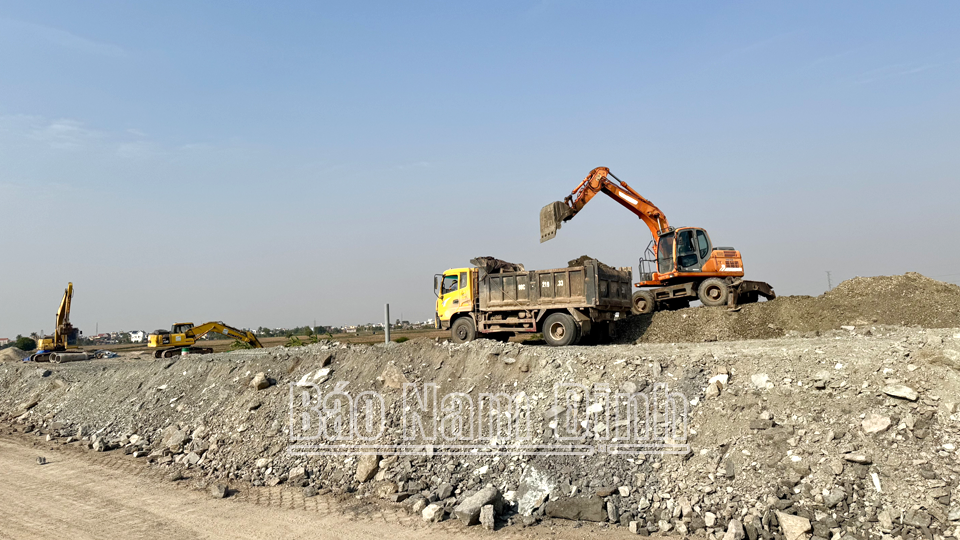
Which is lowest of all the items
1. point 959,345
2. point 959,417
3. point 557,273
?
point 959,417

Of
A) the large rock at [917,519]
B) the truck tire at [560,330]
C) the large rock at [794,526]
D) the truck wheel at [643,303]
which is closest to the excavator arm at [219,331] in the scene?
the truck tire at [560,330]

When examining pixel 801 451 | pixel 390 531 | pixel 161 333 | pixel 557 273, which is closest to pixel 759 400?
pixel 801 451

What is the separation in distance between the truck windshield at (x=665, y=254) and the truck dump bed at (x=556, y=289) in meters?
3.41

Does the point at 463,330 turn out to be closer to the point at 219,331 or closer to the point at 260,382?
the point at 260,382

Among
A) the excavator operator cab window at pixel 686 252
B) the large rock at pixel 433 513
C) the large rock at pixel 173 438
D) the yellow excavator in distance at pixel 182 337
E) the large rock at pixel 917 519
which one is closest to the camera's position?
the large rock at pixel 917 519

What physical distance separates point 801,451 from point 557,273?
8918 millimetres

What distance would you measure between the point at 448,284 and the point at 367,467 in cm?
885

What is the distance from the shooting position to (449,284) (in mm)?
16953

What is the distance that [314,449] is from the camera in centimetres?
940

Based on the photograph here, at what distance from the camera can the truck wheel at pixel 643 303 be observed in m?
19.2

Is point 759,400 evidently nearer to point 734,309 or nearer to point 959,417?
point 959,417

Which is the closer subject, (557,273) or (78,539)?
(78,539)

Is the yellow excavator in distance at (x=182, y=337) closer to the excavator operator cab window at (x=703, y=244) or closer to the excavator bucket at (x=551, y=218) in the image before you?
the excavator bucket at (x=551, y=218)

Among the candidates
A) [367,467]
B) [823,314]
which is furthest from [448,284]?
[823,314]
